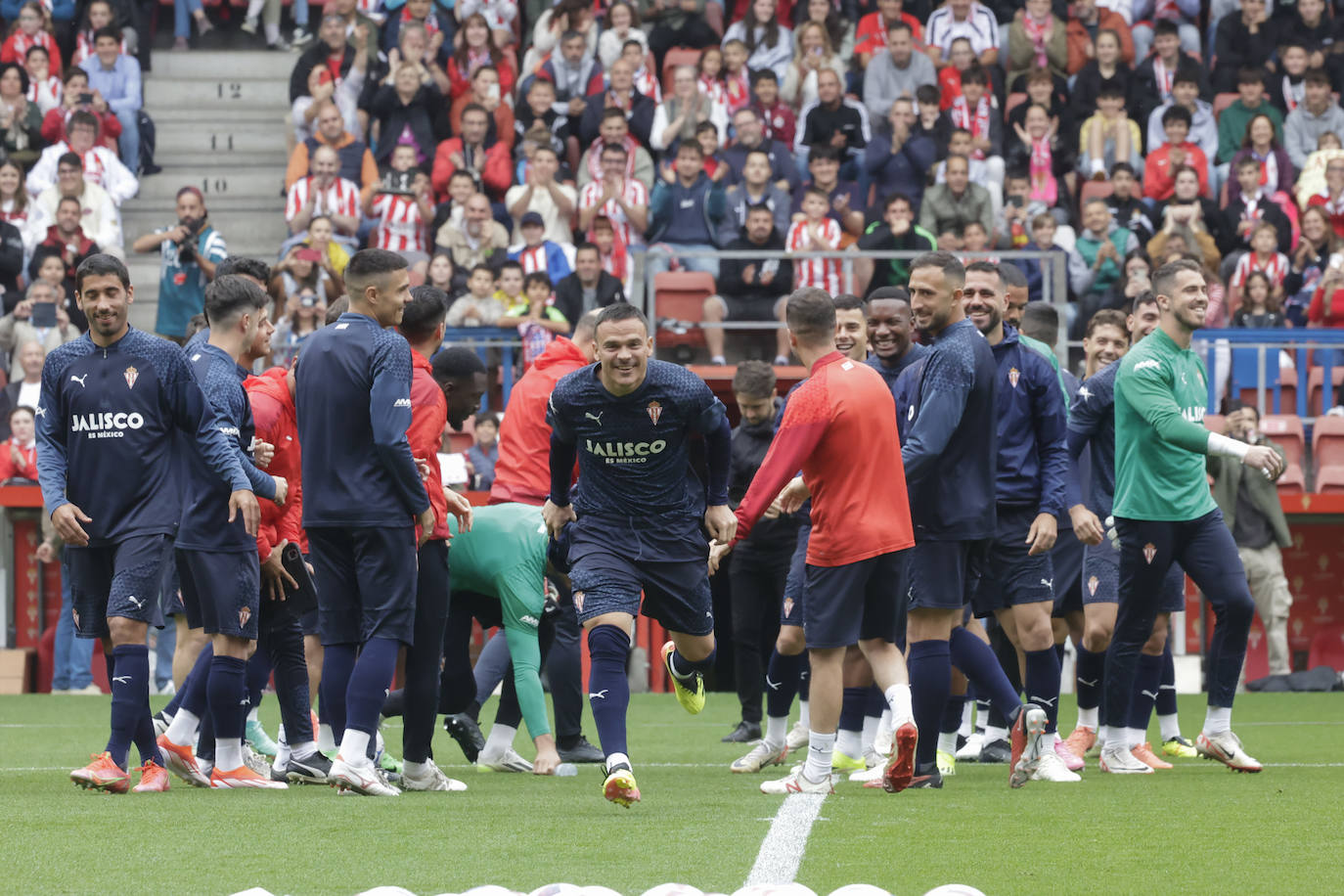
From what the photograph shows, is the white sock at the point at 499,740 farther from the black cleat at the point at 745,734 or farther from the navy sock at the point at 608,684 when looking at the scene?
the navy sock at the point at 608,684

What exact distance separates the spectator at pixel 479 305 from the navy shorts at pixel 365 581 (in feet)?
31.1

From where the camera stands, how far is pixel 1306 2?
68.4 ft

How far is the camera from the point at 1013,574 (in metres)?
8.66

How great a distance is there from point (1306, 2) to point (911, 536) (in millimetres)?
15479

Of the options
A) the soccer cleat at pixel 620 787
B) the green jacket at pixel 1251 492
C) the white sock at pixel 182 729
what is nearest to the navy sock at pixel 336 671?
the white sock at pixel 182 729

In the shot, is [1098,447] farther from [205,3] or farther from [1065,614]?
[205,3]

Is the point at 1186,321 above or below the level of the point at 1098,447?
above

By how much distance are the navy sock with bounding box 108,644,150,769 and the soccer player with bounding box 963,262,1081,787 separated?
3.59 meters

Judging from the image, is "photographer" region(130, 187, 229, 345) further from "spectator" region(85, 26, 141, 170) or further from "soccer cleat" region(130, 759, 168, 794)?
"soccer cleat" region(130, 759, 168, 794)

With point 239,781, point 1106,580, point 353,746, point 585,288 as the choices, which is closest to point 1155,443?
point 1106,580

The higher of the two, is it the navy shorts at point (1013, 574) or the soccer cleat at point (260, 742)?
the navy shorts at point (1013, 574)

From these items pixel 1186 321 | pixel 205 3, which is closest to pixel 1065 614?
pixel 1186 321

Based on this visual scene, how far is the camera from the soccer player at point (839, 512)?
7.33 m

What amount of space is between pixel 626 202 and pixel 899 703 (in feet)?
39.0
